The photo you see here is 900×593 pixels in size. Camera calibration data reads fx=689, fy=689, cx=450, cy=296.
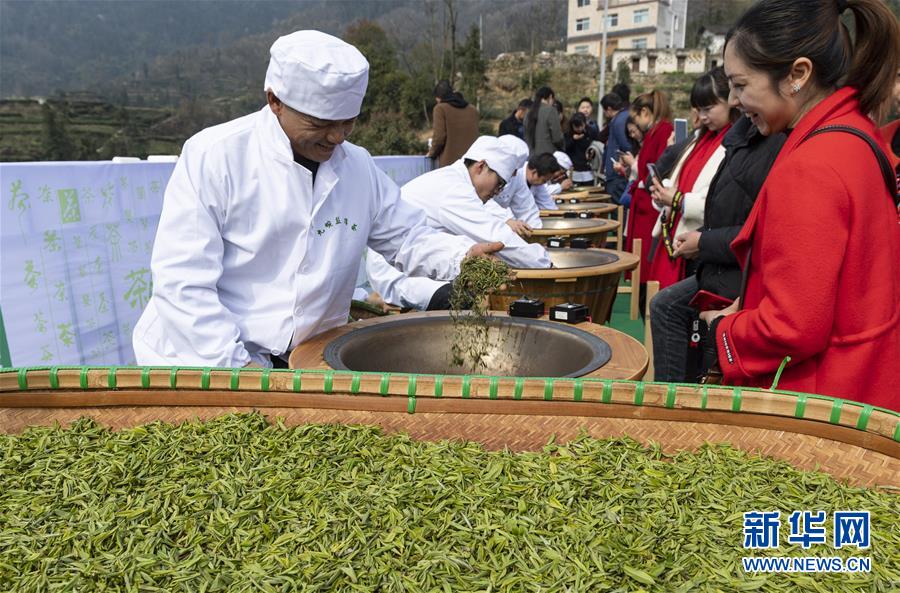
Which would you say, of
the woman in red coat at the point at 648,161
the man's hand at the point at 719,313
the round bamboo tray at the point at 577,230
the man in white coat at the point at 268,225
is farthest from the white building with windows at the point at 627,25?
the man's hand at the point at 719,313

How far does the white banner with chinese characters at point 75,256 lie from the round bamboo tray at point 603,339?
1946mm

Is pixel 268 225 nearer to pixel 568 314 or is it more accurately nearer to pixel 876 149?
pixel 568 314

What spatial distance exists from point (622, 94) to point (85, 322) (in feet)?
26.5

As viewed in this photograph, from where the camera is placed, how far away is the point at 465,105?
9.28m

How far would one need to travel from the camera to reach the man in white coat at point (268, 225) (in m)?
2.34

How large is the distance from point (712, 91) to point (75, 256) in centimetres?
353

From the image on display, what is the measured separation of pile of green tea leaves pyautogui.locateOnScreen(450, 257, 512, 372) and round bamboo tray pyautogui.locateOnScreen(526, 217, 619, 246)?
2.57m

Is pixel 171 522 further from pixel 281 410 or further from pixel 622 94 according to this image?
pixel 622 94

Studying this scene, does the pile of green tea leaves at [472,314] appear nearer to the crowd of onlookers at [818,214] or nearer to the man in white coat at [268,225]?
the man in white coat at [268,225]

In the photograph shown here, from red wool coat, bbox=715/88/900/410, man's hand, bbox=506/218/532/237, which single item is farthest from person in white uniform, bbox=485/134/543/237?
red wool coat, bbox=715/88/900/410

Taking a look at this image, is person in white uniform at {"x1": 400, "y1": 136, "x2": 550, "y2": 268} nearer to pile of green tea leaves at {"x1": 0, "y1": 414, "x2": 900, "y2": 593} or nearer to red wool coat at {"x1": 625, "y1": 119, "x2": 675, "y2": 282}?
red wool coat at {"x1": 625, "y1": 119, "x2": 675, "y2": 282}

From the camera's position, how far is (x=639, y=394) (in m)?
1.66

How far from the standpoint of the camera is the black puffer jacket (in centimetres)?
262

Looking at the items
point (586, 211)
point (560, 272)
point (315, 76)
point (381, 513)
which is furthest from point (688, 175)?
point (586, 211)
